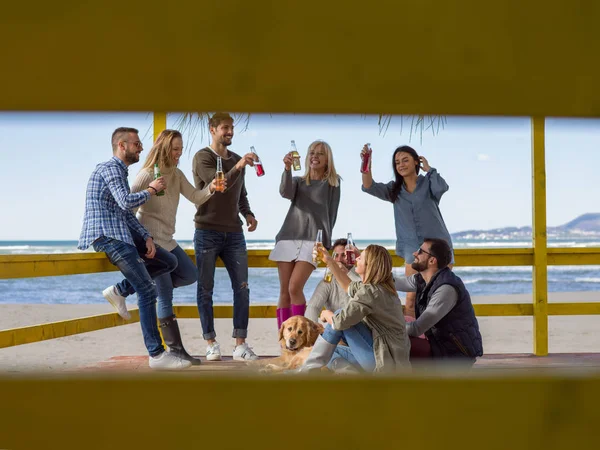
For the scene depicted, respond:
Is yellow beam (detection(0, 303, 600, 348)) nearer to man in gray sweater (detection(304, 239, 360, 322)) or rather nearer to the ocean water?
man in gray sweater (detection(304, 239, 360, 322))

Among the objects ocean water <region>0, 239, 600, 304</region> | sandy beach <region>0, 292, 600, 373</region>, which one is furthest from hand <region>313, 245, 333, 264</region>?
ocean water <region>0, 239, 600, 304</region>

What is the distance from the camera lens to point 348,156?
22531 mm

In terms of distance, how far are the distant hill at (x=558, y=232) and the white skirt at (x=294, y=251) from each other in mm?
20429

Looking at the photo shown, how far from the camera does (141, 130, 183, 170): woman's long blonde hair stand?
3.90 m

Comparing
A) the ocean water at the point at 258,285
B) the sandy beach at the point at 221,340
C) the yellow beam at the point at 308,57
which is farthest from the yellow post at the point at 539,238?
the ocean water at the point at 258,285

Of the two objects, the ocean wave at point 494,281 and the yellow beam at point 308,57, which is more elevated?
the yellow beam at point 308,57

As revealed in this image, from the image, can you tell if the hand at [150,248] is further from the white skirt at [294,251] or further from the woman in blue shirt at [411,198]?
the woman in blue shirt at [411,198]

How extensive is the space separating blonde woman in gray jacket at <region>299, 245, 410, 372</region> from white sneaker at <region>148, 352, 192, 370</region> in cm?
79

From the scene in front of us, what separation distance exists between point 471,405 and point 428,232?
3614 millimetres

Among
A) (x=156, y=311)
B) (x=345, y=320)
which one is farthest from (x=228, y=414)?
(x=156, y=311)

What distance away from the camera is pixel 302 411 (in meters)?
0.50

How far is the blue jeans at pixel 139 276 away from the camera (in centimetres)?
360

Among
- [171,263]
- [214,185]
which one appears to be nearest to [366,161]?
[214,185]

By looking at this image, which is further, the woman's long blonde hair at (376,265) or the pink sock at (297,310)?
the pink sock at (297,310)
